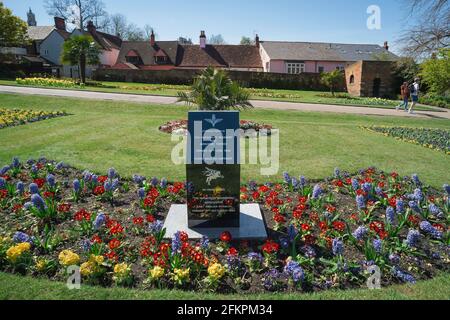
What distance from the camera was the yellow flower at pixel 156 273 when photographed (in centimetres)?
356

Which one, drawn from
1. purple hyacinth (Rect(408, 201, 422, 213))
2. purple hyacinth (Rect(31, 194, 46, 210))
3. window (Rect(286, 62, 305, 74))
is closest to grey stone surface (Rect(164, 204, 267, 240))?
purple hyacinth (Rect(31, 194, 46, 210))

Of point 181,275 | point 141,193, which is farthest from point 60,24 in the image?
point 181,275

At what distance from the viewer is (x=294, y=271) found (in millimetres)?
3645

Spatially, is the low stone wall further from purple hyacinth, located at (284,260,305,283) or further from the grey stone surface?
purple hyacinth, located at (284,260,305,283)

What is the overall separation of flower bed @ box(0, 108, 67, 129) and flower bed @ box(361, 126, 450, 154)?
13111 millimetres

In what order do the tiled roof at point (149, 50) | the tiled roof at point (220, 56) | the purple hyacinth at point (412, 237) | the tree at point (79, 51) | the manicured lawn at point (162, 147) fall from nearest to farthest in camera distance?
the purple hyacinth at point (412, 237), the manicured lawn at point (162, 147), the tree at point (79, 51), the tiled roof at point (220, 56), the tiled roof at point (149, 50)

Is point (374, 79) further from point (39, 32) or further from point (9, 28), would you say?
point (39, 32)

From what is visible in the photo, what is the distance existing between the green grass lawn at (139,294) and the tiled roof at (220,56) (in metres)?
45.4

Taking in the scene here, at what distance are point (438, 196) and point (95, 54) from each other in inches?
1247

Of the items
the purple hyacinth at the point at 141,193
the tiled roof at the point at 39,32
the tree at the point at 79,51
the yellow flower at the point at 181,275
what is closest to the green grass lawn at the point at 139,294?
the yellow flower at the point at 181,275

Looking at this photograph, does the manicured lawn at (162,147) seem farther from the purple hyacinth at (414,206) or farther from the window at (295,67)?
the window at (295,67)

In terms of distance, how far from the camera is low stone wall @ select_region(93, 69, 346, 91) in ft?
115

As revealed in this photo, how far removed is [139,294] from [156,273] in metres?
0.27

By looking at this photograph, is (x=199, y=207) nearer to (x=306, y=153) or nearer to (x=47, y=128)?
(x=306, y=153)
